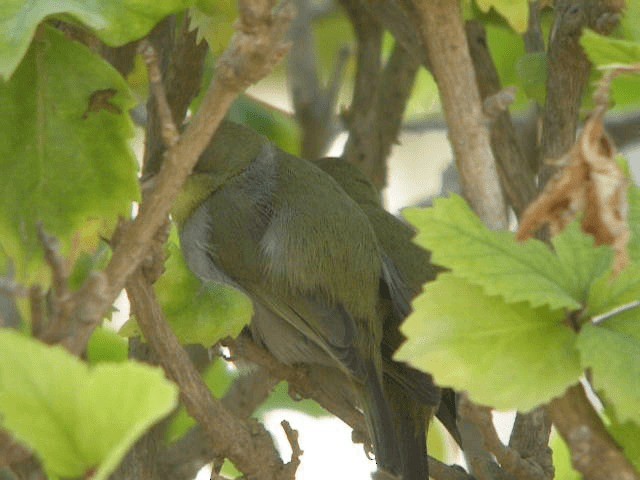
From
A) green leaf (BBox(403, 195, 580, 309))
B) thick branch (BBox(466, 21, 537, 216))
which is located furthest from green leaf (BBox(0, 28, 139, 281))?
thick branch (BBox(466, 21, 537, 216))

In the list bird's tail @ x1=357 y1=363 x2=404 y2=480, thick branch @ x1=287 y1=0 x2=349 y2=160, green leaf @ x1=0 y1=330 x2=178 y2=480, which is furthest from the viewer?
thick branch @ x1=287 y1=0 x2=349 y2=160

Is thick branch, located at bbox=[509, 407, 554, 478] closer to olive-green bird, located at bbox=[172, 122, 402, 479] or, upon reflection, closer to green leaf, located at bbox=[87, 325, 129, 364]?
olive-green bird, located at bbox=[172, 122, 402, 479]

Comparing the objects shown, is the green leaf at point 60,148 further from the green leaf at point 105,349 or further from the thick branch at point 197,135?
the green leaf at point 105,349

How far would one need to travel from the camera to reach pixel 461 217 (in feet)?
2.72

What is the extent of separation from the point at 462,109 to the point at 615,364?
0.32 meters

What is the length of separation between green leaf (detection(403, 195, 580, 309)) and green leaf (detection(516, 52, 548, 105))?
1.98 feet

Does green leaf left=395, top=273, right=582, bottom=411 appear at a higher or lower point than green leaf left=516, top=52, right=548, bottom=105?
higher

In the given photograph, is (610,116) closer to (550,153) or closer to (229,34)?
(550,153)

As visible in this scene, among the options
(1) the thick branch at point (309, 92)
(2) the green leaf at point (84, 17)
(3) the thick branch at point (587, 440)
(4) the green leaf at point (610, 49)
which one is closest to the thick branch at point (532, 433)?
(3) the thick branch at point (587, 440)

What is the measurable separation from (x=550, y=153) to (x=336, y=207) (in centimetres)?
48

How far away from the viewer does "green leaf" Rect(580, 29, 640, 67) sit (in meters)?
0.86

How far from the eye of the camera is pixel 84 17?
869mm

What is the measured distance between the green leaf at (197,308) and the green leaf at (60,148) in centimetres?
21

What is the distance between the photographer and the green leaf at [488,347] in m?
0.77
